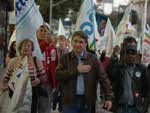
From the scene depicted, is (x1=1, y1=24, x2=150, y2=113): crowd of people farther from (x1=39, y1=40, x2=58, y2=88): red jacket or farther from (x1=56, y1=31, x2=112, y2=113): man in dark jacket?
(x1=39, y1=40, x2=58, y2=88): red jacket

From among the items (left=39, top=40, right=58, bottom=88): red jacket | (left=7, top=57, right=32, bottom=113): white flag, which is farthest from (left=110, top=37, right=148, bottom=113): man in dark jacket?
(left=39, top=40, right=58, bottom=88): red jacket

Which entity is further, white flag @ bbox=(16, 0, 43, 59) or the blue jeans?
white flag @ bbox=(16, 0, 43, 59)

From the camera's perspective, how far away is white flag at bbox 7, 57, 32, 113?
7871 mm

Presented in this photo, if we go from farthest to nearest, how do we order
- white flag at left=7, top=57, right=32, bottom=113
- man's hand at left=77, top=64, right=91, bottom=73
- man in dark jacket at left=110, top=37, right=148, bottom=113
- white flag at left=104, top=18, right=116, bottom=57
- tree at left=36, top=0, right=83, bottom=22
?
tree at left=36, top=0, right=83, bottom=22 < white flag at left=104, top=18, right=116, bottom=57 < white flag at left=7, top=57, right=32, bottom=113 < man in dark jacket at left=110, top=37, right=148, bottom=113 < man's hand at left=77, top=64, right=91, bottom=73

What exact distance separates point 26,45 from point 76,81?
1.19m

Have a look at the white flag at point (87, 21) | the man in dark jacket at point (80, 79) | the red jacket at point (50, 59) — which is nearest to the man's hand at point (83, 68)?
the man in dark jacket at point (80, 79)

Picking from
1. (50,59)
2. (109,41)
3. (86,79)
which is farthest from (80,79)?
(109,41)

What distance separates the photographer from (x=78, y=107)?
284 inches

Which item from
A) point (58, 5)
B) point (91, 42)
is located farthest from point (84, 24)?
point (58, 5)

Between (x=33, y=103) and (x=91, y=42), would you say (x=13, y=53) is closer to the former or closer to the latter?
(x=91, y=42)

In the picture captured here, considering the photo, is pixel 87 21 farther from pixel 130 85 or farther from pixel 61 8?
pixel 61 8

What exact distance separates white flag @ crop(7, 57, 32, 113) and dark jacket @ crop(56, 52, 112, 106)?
79 cm

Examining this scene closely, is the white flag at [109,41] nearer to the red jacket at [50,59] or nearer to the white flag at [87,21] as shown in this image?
the white flag at [87,21]

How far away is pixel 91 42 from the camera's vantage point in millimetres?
10570
